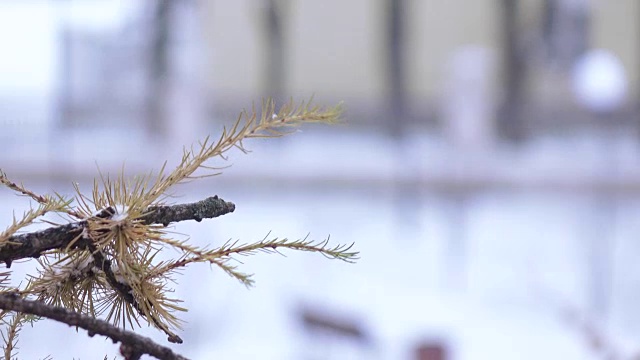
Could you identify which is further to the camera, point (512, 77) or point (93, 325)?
point (512, 77)

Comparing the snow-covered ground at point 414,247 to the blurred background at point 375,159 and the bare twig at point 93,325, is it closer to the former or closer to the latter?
the blurred background at point 375,159

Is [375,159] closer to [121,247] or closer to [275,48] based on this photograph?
[275,48]

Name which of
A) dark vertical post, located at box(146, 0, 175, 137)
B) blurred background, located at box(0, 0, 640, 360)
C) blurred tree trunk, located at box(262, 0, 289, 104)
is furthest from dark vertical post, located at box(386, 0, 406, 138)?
dark vertical post, located at box(146, 0, 175, 137)

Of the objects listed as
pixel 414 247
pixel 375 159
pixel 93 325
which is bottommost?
pixel 414 247

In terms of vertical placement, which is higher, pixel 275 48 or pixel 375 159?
pixel 275 48

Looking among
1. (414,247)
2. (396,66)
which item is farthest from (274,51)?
(414,247)

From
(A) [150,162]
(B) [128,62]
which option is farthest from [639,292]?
(B) [128,62]

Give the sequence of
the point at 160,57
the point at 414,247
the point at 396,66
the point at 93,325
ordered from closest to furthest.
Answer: the point at 93,325 → the point at 160,57 → the point at 414,247 → the point at 396,66

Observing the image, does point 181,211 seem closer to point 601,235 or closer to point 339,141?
point 601,235
